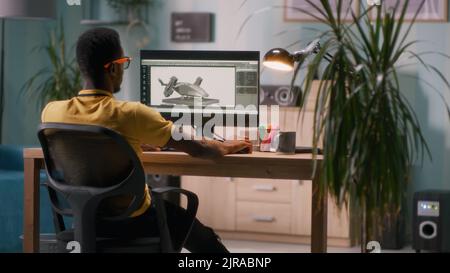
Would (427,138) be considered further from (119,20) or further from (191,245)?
(191,245)

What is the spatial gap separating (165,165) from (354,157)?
0.98 m

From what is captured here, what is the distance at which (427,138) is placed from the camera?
6602 mm

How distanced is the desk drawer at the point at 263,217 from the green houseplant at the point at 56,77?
1.64m

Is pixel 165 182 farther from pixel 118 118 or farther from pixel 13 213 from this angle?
pixel 118 118

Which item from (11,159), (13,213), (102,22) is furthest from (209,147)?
(102,22)

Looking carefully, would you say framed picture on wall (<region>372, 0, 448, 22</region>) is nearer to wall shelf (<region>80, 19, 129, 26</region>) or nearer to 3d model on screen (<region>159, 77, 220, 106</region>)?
wall shelf (<region>80, 19, 129, 26</region>)

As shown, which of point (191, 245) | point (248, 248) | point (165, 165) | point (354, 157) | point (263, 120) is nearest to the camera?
point (354, 157)

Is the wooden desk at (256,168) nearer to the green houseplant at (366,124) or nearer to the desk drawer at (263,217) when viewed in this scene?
the green houseplant at (366,124)

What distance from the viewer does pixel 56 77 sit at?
7.14m

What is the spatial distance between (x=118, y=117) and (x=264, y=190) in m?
3.25

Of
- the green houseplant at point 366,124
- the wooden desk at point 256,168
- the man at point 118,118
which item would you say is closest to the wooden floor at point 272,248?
the wooden desk at point 256,168

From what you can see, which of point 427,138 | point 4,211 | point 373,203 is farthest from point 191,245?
point 427,138

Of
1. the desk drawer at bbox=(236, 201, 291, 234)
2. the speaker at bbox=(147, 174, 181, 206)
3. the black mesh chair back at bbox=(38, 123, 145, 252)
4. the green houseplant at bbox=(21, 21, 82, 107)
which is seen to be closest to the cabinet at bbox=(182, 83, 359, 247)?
the desk drawer at bbox=(236, 201, 291, 234)

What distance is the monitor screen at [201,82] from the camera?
4.30 meters
